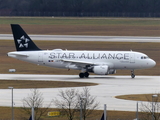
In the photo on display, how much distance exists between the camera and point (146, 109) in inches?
1686

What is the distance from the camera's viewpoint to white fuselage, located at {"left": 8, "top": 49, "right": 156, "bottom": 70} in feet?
227

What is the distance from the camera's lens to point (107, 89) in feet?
185

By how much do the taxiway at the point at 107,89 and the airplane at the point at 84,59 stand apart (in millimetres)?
1537

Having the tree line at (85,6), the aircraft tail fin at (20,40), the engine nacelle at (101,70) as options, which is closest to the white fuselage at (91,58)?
the aircraft tail fin at (20,40)

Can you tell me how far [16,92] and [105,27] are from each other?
90538mm

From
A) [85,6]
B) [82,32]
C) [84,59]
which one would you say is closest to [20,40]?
[84,59]

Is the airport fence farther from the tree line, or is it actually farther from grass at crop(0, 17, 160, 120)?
grass at crop(0, 17, 160, 120)

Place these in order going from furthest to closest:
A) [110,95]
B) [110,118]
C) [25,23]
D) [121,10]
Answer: [121,10] < [25,23] < [110,95] < [110,118]

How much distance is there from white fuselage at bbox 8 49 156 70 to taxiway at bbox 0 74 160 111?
5.97ft

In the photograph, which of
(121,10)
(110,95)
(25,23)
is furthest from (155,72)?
(121,10)

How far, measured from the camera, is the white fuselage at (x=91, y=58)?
69.1m

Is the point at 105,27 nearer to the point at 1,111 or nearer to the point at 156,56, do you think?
the point at 156,56

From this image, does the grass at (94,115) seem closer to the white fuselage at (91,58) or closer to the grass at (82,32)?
the white fuselage at (91,58)

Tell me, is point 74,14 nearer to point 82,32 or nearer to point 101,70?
point 82,32
